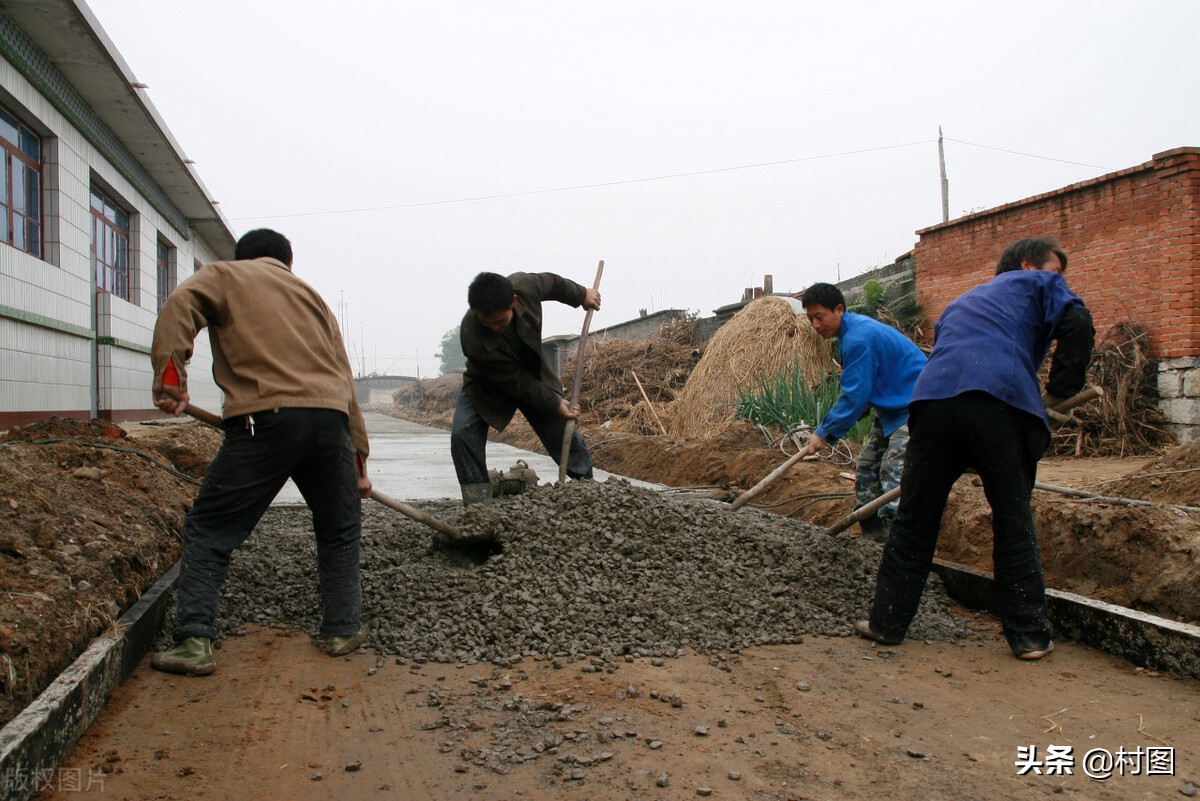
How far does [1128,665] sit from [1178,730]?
0.60 meters

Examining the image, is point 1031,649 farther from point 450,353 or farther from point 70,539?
point 450,353

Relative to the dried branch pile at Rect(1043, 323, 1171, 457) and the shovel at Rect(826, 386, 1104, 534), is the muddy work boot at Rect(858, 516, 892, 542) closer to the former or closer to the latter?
the shovel at Rect(826, 386, 1104, 534)

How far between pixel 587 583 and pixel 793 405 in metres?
6.05

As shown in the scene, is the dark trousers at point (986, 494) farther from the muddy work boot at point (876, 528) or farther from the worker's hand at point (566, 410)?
the worker's hand at point (566, 410)

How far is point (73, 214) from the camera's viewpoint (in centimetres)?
910

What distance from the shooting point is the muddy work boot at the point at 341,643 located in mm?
3005

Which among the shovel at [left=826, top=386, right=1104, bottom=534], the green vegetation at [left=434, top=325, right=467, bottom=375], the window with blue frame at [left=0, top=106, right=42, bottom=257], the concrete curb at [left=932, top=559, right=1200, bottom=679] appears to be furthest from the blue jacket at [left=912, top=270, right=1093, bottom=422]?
the green vegetation at [left=434, top=325, right=467, bottom=375]

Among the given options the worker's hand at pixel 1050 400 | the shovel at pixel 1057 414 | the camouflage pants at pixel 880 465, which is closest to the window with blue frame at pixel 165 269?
the camouflage pants at pixel 880 465

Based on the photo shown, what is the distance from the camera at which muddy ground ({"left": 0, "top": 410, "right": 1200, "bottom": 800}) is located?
206 centimetres

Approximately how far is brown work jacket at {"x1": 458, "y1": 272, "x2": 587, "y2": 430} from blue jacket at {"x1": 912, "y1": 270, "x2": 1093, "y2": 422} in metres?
2.37

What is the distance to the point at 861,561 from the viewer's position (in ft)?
13.1

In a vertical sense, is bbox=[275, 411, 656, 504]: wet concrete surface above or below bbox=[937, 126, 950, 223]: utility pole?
below

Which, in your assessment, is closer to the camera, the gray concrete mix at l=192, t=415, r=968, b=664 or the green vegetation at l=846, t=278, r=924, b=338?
the gray concrete mix at l=192, t=415, r=968, b=664

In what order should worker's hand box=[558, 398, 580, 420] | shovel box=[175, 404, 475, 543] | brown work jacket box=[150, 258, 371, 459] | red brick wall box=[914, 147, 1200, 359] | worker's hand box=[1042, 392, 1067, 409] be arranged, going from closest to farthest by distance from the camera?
1. brown work jacket box=[150, 258, 371, 459]
2. worker's hand box=[1042, 392, 1067, 409]
3. shovel box=[175, 404, 475, 543]
4. worker's hand box=[558, 398, 580, 420]
5. red brick wall box=[914, 147, 1200, 359]
